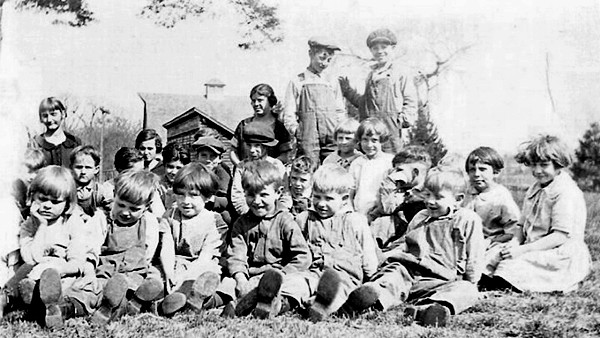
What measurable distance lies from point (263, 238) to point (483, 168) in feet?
6.39

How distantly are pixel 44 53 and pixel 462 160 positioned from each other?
12.6 ft

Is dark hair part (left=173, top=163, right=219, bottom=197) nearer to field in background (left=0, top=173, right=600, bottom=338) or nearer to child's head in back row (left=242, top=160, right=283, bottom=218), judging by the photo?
child's head in back row (left=242, top=160, right=283, bottom=218)

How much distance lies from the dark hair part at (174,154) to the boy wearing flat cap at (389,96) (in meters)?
1.83

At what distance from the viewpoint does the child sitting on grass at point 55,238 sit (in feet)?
15.6

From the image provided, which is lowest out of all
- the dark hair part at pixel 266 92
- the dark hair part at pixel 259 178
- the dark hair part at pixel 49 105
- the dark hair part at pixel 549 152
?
the dark hair part at pixel 259 178

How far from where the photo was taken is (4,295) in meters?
4.69

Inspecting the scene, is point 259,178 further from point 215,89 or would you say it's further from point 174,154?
point 215,89

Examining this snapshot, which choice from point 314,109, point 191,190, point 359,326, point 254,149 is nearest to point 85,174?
point 191,190

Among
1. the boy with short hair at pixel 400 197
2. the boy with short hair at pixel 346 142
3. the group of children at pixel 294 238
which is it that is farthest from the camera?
the boy with short hair at pixel 346 142

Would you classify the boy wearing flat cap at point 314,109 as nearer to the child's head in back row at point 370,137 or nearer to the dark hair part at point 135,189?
the child's head in back row at point 370,137

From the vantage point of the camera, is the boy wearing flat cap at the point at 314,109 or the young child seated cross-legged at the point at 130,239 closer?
the young child seated cross-legged at the point at 130,239

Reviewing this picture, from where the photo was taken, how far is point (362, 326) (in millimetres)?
4535

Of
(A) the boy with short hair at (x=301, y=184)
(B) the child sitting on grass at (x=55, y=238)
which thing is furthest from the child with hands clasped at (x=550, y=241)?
(B) the child sitting on grass at (x=55, y=238)

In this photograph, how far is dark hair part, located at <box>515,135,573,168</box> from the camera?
18.6 feet
